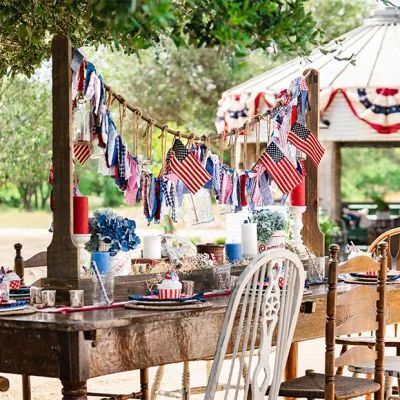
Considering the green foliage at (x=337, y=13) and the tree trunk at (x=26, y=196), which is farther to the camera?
the tree trunk at (x=26, y=196)

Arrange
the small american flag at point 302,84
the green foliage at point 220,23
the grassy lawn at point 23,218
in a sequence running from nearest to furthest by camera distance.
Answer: the green foliage at point 220,23, the small american flag at point 302,84, the grassy lawn at point 23,218

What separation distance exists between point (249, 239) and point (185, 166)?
431mm

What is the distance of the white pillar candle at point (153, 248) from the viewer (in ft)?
15.4

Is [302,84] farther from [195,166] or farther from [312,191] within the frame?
[195,166]

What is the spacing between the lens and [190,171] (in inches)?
198

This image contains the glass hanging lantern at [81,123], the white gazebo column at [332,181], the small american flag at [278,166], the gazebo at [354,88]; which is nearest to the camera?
the glass hanging lantern at [81,123]

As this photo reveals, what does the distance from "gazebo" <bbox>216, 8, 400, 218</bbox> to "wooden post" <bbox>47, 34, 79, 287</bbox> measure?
5396mm

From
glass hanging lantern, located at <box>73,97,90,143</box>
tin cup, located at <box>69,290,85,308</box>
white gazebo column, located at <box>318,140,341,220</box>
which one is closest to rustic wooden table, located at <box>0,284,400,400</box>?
tin cup, located at <box>69,290,85,308</box>

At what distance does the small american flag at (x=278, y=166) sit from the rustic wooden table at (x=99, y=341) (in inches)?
62.0

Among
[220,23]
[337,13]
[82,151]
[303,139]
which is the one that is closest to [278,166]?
[303,139]

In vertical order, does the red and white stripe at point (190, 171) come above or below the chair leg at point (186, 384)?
above

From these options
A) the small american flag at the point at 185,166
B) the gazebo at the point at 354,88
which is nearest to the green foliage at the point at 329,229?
the gazebo at the point at 354,88

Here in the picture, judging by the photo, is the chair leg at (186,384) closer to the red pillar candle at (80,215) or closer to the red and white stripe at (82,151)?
the red and white stripe at (82,151)

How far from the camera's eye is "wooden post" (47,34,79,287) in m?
4.21
